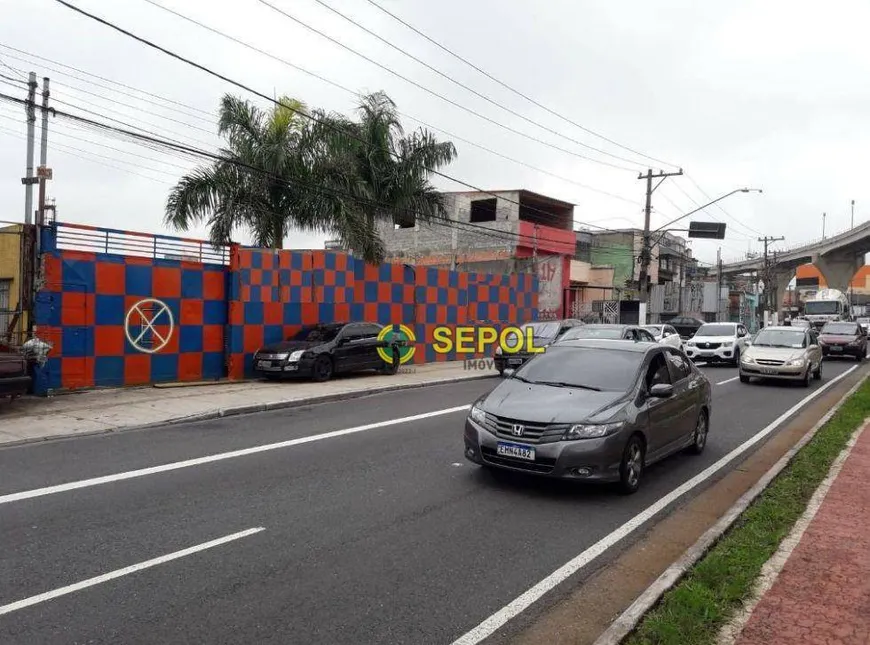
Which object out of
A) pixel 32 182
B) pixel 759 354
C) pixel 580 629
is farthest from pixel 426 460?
pixel 32 182

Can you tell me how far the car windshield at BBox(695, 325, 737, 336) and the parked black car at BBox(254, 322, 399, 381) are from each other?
41.7 feet

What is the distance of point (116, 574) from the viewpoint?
185 inches

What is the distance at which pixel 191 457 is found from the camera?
336 inches

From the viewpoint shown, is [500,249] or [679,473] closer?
[679,473]

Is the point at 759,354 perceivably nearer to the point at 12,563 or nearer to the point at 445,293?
the point at 445,293

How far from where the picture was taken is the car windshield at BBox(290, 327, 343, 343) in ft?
56.2

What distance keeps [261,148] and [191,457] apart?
13.3 m

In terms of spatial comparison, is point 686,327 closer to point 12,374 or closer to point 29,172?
point 29,172

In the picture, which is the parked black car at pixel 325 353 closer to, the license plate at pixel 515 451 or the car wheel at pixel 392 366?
the car wheel at pixel 392 366

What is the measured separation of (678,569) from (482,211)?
126ft

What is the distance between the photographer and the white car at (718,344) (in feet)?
78.9

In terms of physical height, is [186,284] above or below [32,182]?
below

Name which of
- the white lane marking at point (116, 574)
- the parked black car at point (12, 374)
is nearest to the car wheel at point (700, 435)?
the white lane marking at point (116, 574)

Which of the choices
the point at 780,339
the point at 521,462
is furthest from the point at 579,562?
the point at 780,339
